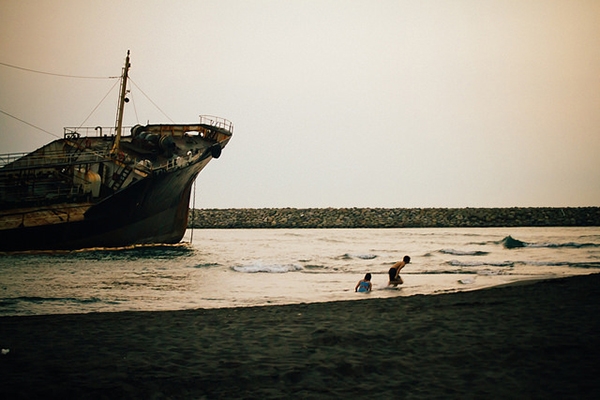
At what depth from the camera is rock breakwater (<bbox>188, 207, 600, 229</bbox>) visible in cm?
7800

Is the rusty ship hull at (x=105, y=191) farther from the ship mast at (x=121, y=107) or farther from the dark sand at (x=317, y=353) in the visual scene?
the dark sand at (x=317, y=353)

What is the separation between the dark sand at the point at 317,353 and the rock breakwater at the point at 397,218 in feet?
225

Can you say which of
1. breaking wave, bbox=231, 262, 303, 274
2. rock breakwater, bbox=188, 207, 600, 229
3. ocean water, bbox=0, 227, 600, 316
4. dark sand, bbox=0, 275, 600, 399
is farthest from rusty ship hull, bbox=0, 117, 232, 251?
rock breakwater, bbox=188, 207, 600, 229

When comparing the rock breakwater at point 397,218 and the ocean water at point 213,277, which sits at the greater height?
the rock breakwater at point 397,218

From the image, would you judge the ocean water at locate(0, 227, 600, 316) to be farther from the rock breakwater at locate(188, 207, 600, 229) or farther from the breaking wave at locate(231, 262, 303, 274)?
the rock breakwater at locate(188, 207, 600, 229)

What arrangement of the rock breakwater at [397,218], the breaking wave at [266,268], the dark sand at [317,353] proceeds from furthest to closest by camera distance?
the rock breakwater at [397,218] < the breaking wave at [266,268] < the dark sand at [317,353]

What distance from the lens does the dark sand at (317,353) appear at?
5.41m

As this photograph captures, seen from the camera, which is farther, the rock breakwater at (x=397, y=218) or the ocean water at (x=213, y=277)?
the rock breakwater at (x=397, y=218)

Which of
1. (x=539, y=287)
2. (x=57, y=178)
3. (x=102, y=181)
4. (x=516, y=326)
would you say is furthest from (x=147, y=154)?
(x=516, y=326)

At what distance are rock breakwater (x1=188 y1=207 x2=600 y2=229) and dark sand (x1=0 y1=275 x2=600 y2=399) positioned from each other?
6867cm

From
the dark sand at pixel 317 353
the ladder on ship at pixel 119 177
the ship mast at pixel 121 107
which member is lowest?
the dark sand at pixel 317 353

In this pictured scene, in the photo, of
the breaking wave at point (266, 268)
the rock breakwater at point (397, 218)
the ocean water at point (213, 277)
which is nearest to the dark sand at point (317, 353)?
the ocean water at point (213, 277)

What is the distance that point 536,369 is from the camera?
5.86 meters

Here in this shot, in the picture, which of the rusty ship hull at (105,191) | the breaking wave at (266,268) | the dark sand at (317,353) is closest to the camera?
the dark sand at (317,353)
